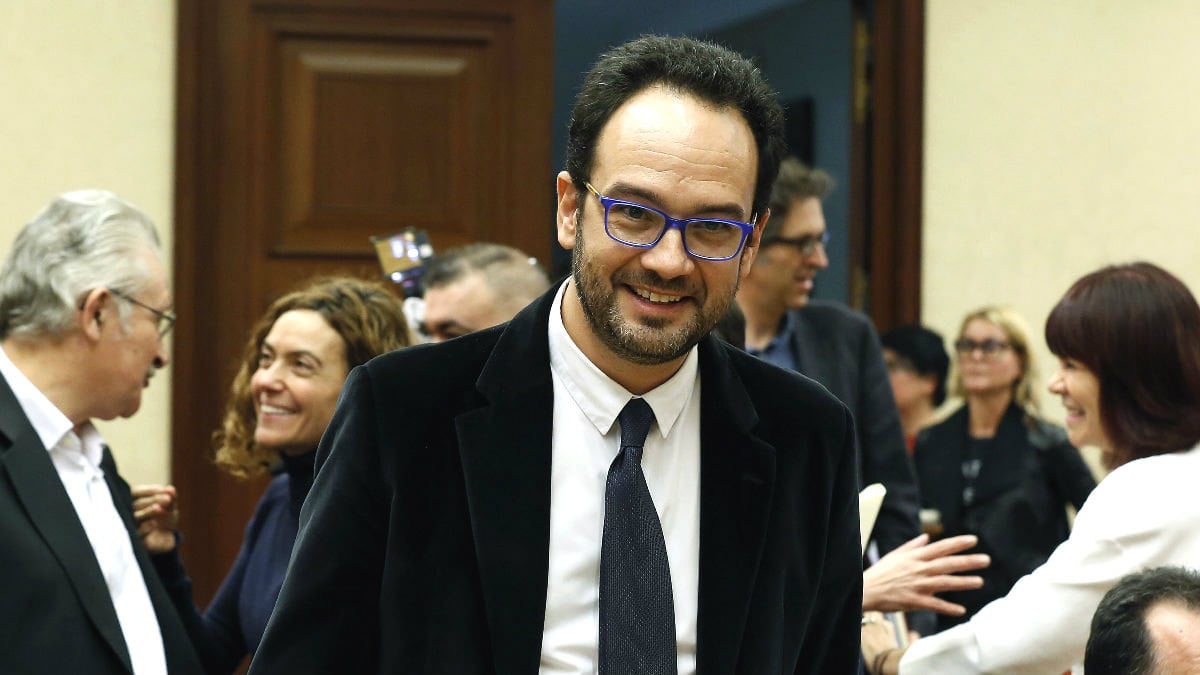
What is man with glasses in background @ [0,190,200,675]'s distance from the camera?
7.77 ft

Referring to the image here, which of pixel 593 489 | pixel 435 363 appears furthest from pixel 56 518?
pixel 593 489

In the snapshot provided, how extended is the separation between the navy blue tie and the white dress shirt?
3.24 feet

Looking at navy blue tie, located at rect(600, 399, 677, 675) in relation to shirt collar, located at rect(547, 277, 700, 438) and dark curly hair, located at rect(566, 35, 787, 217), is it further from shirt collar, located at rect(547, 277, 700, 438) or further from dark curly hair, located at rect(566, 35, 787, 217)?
dark curly hair, located at rect(566, 35, 787, 217)

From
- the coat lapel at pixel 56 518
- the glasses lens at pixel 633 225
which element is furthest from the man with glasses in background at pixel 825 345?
the glasses lens at pixel 633 225

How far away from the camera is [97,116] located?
14.5 ft

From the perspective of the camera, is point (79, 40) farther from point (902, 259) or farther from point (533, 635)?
point (533, 635)

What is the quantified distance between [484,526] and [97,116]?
316cm

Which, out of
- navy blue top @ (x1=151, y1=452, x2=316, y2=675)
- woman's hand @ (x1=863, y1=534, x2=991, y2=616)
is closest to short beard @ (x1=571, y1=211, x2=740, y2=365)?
woman's hand @ (x1=863, y1=534, x2=991, y2=616)

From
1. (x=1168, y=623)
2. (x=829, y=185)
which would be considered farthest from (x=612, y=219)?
(x=829, y=185)

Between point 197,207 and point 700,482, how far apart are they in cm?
302

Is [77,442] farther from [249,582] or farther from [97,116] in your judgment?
[97,116]

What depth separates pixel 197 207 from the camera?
176 inches

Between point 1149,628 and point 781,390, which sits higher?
point 781,390

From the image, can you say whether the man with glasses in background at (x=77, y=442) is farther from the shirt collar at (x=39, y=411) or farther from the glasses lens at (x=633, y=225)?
the glasses lens at (x=633, y=225)
